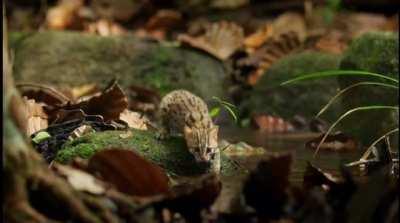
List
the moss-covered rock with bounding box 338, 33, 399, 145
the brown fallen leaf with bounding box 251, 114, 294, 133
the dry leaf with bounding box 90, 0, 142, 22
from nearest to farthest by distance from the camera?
the moss-covered rock with bounding box 338, 33, 399, 145, the brown fallen leaf with bounding box 251, 114, 294, 133, the dry leaf with bounding box 90, 0, 142, 22

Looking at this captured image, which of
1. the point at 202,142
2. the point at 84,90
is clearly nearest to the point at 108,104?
the point at 202,142

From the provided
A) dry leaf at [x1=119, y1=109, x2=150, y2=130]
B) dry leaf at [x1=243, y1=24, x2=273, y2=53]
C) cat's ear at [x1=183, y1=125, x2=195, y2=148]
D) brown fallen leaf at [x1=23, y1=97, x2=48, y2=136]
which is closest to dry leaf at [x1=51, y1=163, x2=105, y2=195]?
cat's ear at [x1=183, y1=125, x2=195, y2=148]

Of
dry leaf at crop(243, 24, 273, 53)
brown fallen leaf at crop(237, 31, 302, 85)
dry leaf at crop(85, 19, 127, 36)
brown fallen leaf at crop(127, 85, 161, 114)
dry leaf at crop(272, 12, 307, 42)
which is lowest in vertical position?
brown fallen leaf at crop(127, 85, 161, 114)

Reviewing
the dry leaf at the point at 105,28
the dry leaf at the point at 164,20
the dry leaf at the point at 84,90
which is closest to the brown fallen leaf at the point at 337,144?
the dry leaf at the point at 84,90

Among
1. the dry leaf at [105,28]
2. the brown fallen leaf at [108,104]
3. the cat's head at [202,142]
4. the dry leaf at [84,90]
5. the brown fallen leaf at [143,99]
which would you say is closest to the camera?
the cat's head at [202,142]

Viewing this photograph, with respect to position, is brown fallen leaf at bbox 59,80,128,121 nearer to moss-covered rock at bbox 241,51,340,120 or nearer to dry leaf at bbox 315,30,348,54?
moss-covered rock at bbox 241,51,340,120

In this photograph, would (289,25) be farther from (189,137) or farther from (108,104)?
(189,137)

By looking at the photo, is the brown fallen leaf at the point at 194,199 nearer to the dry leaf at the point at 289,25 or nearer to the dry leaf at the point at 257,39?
the dry leaf at the point at 257,39
